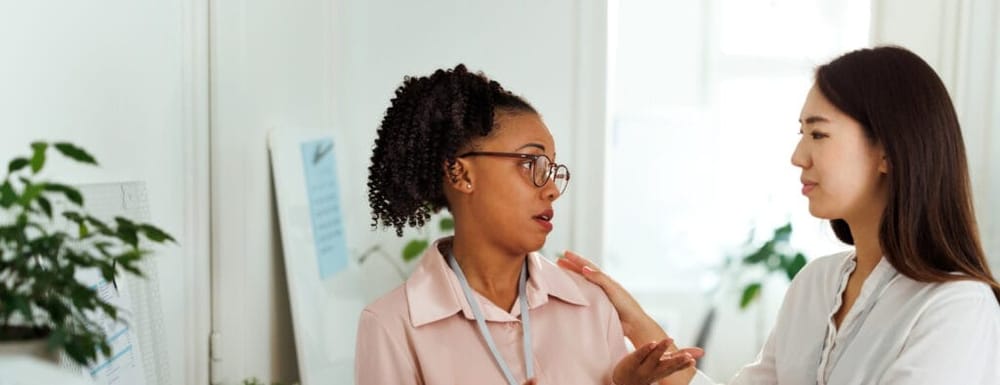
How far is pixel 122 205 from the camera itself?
2.02 m

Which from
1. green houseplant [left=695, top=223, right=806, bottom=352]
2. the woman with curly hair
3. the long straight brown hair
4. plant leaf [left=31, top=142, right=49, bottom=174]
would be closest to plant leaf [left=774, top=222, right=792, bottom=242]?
green houseplant [left=695, top=223, right=806, bottom=352]

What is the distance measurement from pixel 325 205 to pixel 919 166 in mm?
1790

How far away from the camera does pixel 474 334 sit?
1.83 meters

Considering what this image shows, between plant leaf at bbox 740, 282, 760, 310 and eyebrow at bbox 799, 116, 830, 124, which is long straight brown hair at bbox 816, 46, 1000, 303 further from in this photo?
plant leaf at bbox 740, 282, 760, 310

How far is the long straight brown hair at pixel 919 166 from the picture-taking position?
1.97 meters

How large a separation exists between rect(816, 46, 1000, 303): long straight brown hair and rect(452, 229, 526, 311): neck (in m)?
0.67

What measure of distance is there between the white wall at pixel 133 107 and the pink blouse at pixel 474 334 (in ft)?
1.88

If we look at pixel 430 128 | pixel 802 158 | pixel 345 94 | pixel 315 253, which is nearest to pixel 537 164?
pixel 430 128

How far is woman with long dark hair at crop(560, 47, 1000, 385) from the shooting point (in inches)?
75.5

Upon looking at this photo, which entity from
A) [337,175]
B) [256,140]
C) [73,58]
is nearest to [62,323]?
[73,58]

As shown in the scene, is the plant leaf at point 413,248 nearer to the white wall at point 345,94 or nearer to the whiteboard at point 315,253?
the white wall at point 345,94

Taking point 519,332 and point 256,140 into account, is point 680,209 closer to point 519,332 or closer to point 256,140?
point 256,140

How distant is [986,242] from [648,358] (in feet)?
9.06

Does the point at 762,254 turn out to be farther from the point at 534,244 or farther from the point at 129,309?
the point at 129,309
